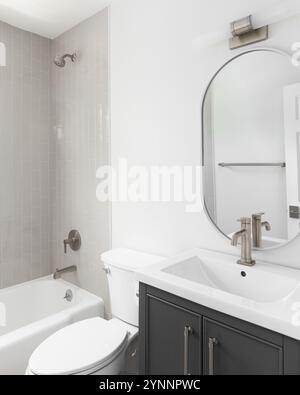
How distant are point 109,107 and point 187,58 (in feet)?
2.27

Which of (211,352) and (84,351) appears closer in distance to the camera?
(211,352)

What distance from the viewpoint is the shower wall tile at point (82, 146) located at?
214 centimetres

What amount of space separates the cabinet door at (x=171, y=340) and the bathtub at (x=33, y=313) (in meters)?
0.83

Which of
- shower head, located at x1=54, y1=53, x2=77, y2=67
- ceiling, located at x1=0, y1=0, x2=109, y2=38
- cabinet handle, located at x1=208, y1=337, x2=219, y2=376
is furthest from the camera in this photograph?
shower head, located at x1=54, y1=53, x2=77, y2=67

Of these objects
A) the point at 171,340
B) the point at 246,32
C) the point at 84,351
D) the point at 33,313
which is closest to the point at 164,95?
the point at 246,32

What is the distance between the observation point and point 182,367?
3.66 feet

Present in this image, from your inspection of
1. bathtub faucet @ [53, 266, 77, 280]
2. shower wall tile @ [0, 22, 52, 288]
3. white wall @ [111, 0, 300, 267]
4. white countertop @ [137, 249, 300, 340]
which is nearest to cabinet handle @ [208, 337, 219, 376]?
white countertop @ [137, 249, 300, 340]

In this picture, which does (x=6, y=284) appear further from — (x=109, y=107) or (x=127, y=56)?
(x=127, y=56)

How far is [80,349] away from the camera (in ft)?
4.54

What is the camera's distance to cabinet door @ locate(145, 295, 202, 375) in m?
1.07

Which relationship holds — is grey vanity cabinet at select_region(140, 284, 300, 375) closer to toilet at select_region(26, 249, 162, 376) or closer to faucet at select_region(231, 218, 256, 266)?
toilet at select_region(26, 249, 162, 376)

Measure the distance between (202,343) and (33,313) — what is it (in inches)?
71.2

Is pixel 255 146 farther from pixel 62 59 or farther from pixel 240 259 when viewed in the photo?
pixel 62 59

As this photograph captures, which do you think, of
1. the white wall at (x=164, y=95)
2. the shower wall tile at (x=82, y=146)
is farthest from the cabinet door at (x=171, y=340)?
the shower wall tile at (x=82, y=146)
